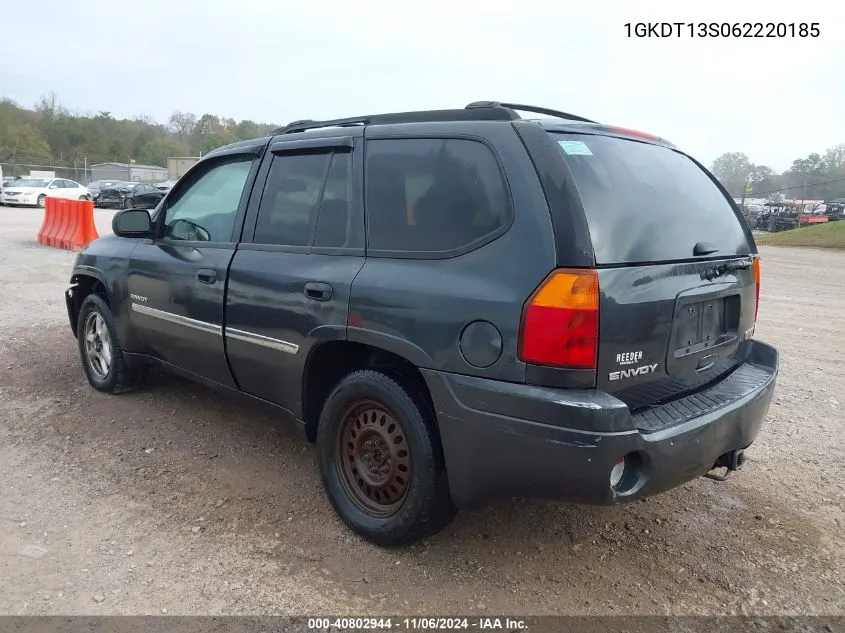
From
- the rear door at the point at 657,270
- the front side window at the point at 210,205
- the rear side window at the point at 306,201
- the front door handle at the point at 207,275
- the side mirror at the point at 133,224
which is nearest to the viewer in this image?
the rear door at the point at 657,270

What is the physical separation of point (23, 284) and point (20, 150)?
2519 inches

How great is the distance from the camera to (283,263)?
3305 millimetres

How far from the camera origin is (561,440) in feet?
7.60

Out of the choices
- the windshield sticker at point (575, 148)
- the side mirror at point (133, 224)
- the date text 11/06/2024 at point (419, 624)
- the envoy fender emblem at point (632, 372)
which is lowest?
the date text 11/06/2024 at point (419, 624)

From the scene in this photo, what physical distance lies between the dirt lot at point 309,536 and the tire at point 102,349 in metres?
0.22

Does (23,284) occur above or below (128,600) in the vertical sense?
above

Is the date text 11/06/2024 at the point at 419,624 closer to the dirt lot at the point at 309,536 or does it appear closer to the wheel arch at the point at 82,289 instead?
the dirt lot at the point at 309,536

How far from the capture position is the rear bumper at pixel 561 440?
90.9 inches

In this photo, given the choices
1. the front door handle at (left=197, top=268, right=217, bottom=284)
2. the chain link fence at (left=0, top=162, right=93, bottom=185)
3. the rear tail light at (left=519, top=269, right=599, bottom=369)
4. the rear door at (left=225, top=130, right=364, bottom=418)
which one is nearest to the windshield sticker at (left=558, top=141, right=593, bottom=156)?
→ the rear tail light at (left=519, top=269, right=599, bottom=369)

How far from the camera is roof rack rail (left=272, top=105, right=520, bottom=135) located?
274 cm

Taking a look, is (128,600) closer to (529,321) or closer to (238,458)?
(238,458)

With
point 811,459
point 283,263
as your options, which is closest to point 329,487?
point 283,263

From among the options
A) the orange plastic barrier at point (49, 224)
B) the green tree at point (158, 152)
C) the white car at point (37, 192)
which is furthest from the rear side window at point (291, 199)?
the green tree at point (158, 152)

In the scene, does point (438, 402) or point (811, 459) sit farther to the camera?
point (811, 459)
